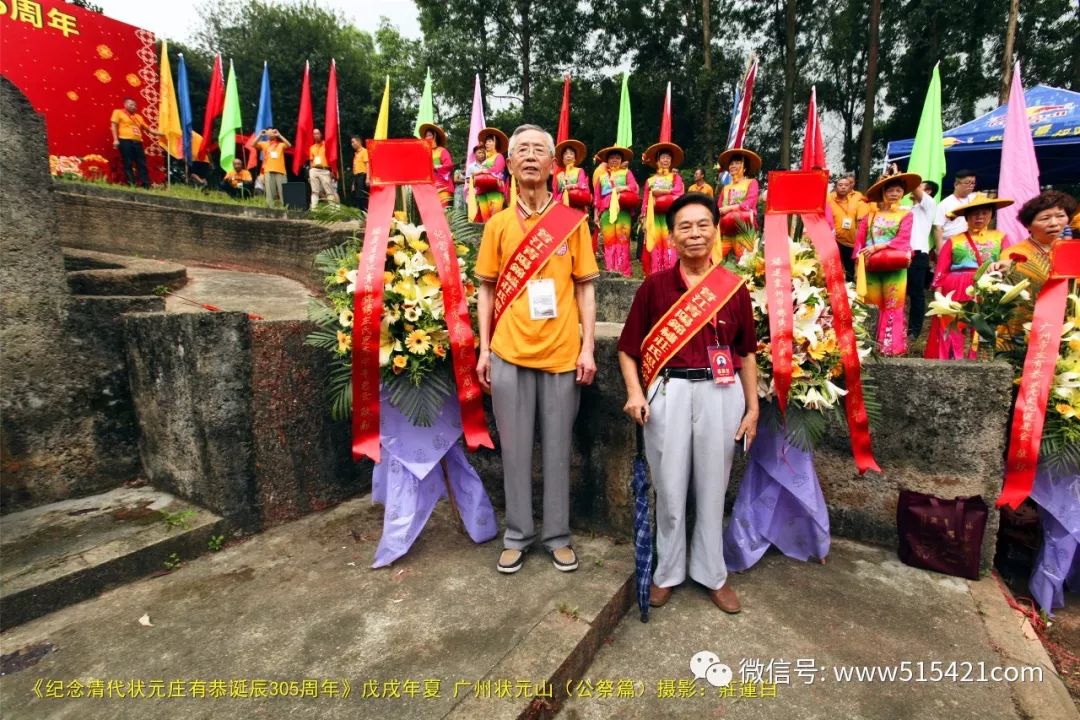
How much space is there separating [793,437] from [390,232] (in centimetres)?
230

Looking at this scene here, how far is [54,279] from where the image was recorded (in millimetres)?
3164

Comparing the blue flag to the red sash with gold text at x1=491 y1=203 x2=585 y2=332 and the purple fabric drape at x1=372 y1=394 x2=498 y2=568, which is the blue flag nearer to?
the purple fabric drape at x1=372 y1=394 x2=498 y2=568

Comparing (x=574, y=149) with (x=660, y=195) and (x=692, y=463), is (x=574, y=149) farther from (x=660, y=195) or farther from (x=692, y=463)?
(x=692, y=463)

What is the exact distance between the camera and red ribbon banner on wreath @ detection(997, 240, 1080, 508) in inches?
111

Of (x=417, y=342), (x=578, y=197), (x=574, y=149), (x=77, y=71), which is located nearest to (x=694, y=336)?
(x=417, y=342)

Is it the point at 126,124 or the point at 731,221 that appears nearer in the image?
the point at 731,221

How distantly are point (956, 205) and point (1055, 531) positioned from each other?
17.2 ft

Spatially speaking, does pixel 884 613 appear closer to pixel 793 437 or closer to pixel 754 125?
pixel 793 437

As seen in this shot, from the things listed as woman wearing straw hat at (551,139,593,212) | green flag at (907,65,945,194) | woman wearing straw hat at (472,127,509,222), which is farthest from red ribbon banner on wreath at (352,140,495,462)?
green flag at (907,65,945,194)

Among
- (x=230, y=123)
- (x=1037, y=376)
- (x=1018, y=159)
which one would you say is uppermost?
(x=230, y=123)

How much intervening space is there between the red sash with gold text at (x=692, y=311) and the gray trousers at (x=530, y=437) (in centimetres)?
46

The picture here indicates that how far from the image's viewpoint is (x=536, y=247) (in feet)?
8.75

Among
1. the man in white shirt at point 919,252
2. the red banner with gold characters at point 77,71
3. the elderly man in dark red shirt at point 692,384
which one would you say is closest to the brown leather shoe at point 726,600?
the elderly man in dark red shirt at point 692,384

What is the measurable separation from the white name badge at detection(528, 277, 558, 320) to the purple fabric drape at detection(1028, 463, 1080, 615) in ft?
8.62
